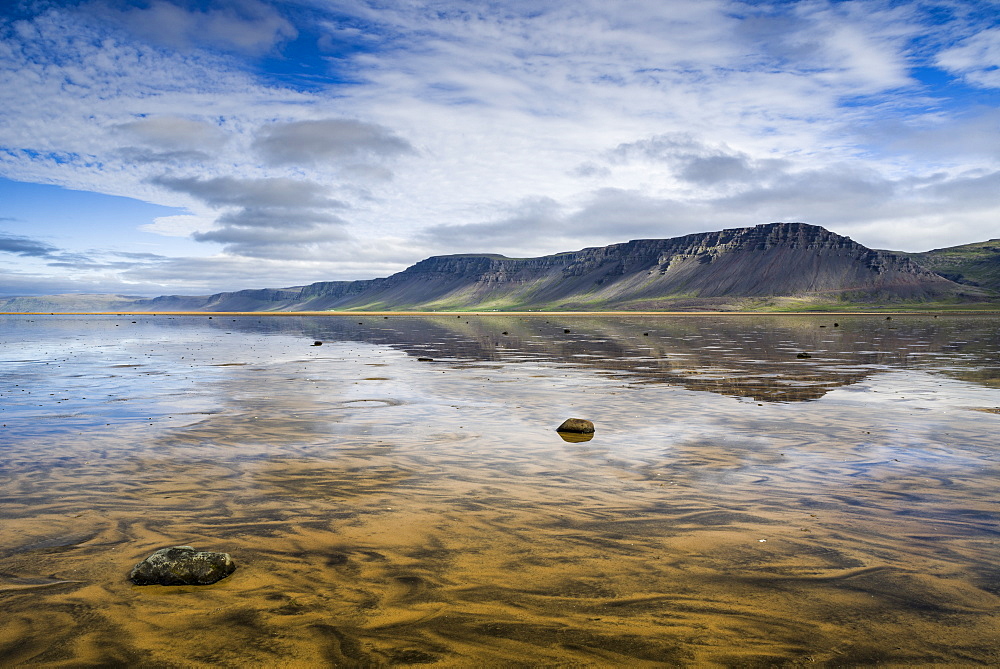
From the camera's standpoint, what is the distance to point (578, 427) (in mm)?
15414

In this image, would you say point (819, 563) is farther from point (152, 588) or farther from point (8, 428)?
point (8, 428)

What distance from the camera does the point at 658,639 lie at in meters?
5.99

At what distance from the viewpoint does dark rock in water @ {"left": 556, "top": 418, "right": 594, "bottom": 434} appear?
15406 millimetres

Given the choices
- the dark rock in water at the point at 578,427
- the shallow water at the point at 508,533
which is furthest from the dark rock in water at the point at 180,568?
the dark rock in water at the point at 578,427

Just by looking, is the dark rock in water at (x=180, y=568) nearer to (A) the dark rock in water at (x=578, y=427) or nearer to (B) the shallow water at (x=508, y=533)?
(B) the shallow water at (x=508, y=533)

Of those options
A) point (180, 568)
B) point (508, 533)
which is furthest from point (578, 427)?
point (180, 568)

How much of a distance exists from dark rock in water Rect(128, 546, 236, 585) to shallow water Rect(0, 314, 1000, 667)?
0.17 meters

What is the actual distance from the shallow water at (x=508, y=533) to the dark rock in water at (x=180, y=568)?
17 cm

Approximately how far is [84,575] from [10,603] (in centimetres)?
81

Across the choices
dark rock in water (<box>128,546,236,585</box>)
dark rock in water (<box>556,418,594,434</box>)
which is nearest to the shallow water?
dark rock in water (<box>128,546,236,585</box>)

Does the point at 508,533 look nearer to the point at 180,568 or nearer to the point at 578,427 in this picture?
the point at 180,568

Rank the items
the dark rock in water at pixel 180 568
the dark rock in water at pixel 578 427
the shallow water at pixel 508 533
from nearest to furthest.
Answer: the shallow water at pixel 508 533, the dark rock in water at pixel 180 568, the dark rock in water at pixel 578 427

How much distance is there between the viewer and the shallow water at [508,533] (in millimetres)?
6031

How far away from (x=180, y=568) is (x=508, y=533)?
14.3 feet
